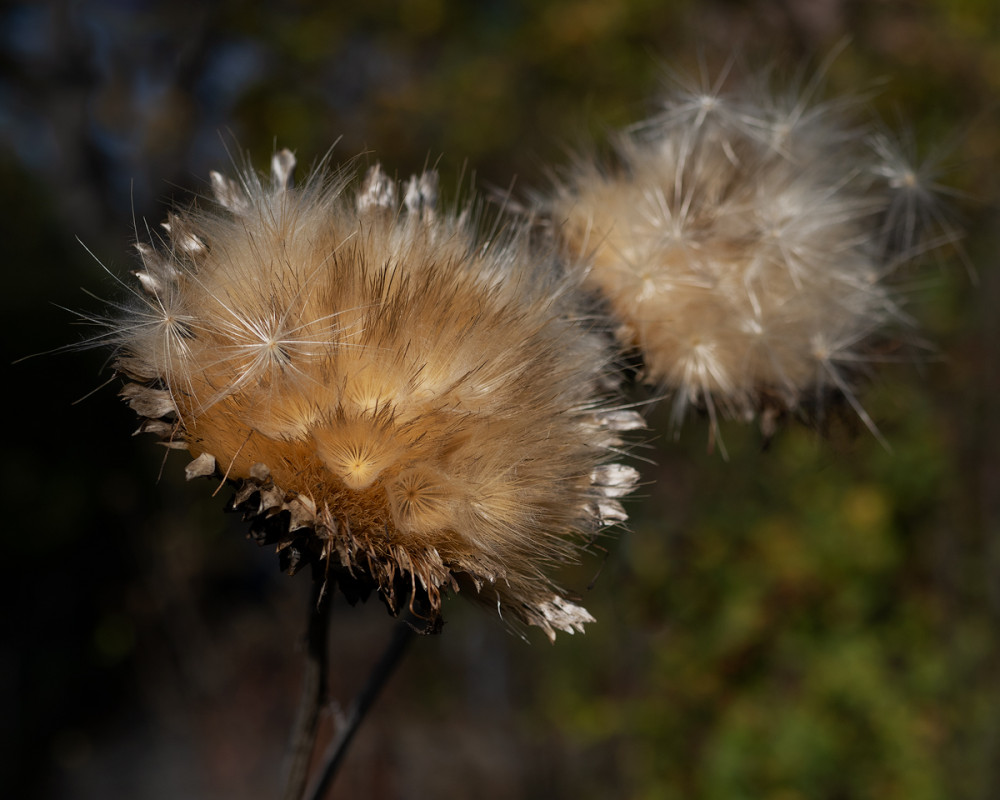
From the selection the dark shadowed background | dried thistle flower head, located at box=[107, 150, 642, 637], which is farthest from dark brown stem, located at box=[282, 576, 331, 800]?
the dark shadowed background

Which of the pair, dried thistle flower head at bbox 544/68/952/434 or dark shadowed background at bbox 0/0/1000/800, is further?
dark shadowed background at bbox 0/0/1000/800

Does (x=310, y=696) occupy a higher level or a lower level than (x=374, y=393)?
→ lower

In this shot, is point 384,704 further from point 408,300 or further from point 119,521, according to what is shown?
point 408,300

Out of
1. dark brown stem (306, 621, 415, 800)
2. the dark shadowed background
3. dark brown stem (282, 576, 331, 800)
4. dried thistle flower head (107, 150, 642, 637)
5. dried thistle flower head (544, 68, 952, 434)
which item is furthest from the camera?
the dark shadowed background

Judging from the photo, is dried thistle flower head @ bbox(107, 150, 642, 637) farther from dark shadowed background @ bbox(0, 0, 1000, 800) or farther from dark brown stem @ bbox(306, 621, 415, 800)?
dark shadowed background @ bbox(0, 0, 1000, 800)

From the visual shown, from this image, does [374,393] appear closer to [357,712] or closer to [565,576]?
[357,712]

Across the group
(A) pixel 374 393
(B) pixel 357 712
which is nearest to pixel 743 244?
(A) pixel 374 393

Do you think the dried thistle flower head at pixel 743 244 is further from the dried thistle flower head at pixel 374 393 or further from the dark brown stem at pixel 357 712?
the dark brown stem at pixel 357 712
